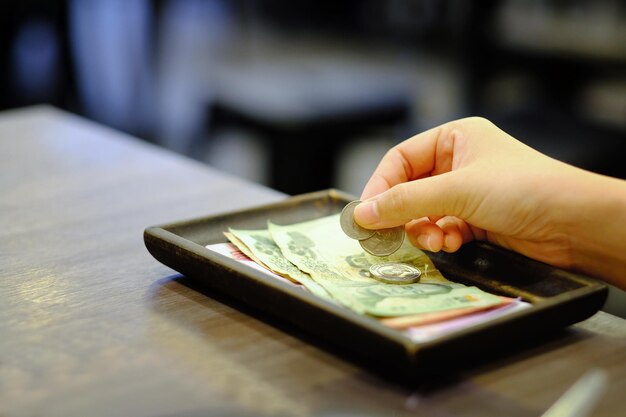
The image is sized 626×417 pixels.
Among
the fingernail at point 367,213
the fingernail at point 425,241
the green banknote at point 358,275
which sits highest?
the fingernail at point 367,213

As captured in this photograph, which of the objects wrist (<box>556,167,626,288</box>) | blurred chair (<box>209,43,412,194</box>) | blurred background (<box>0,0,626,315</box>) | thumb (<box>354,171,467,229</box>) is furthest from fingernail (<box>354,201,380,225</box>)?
blurred chair (<box>209,43,412,194</box>)

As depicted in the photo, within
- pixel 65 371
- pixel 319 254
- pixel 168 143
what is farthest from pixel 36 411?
pixel 168 143

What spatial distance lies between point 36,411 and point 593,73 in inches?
113

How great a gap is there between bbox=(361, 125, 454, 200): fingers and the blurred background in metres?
1.63

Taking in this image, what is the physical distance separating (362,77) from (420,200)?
8.88ft

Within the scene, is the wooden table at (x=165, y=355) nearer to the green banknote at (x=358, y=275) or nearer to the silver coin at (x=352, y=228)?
the green banknote at (x=358, y=275)

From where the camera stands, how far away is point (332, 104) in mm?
3637

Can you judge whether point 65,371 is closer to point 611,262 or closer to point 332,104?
point 611,262

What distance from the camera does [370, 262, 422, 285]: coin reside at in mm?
1049

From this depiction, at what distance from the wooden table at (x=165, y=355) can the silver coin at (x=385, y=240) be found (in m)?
0.19

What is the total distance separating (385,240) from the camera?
113cm

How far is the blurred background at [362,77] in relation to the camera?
327cm

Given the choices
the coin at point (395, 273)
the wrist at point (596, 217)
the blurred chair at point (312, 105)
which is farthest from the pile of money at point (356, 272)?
the blurred chair at point (312, 105)

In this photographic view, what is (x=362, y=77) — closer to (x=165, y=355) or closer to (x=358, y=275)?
(x=358, y=275)
